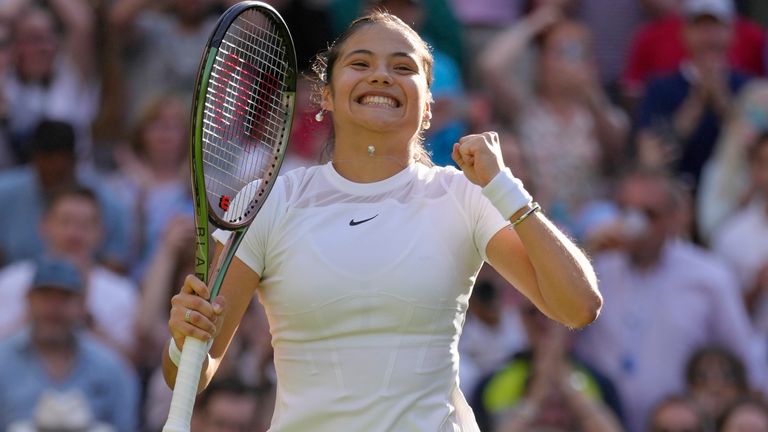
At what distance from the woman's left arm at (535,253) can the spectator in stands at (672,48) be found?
17.3 feet

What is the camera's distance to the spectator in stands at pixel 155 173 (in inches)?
305

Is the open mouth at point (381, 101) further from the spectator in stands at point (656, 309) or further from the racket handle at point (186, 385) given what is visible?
the spectator in stands at point (656, 309)

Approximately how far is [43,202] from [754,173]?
12.4 feet

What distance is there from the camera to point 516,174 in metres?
7.71

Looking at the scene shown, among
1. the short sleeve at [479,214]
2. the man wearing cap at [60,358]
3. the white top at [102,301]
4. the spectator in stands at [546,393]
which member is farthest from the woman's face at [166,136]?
the short sleeve at [479,214]

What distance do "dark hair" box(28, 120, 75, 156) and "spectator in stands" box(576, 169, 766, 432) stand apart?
2744mm

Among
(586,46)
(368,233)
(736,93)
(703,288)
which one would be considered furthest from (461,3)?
(368,233)

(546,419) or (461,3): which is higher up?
(461,3)

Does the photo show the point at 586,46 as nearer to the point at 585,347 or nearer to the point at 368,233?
the point at 585,347

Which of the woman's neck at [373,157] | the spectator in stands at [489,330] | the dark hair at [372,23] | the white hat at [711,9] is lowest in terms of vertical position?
the spectator in stands at [489,330]

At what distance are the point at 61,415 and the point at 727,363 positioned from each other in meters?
3.22

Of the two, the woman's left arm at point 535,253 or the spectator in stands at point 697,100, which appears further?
the spectator in stands at point 697,100

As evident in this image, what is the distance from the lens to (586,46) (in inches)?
344

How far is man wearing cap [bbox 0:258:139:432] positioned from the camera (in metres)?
6.73
